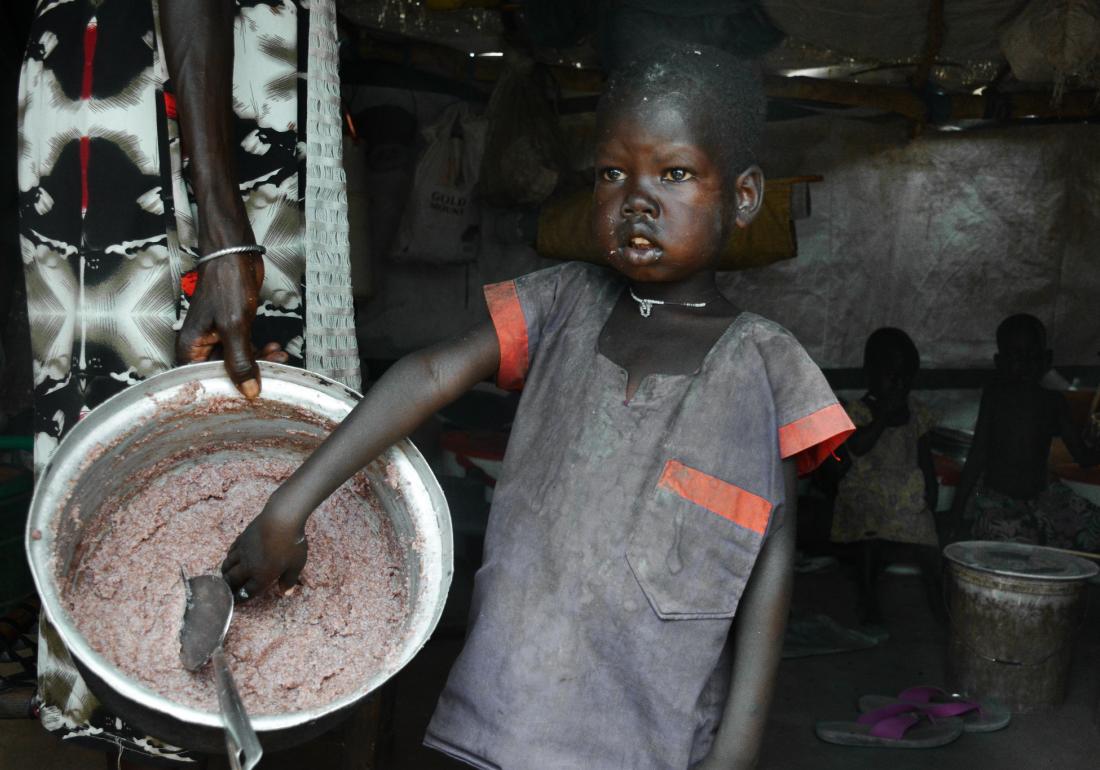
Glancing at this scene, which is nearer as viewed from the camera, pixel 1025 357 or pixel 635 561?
pixel 635 561

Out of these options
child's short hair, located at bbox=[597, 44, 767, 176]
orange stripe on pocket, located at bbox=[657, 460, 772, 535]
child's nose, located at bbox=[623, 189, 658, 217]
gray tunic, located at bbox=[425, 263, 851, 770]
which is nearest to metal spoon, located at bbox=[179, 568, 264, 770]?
gray tunic, located at bbox=[425, 263, 851, 770]

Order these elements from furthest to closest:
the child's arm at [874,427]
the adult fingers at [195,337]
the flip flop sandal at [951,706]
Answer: the child's arm at [874,427] → the flip flop sandal at [951,706] → the adult fingers at [195,337]

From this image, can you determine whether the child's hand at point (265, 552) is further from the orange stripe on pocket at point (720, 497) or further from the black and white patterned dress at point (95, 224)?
the orange stripe on pocket at point (720, 497)

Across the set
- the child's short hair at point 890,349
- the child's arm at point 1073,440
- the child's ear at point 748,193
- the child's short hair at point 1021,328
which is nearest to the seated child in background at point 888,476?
the child's short hair at point 890,349

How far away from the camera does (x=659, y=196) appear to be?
55.1 inches

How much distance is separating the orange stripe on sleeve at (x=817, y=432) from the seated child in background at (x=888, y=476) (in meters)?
2.84

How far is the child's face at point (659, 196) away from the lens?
1401 millimetres

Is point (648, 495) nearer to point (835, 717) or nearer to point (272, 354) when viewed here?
point (272, 354)

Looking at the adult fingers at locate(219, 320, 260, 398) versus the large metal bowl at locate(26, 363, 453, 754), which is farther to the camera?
the adult fingers at locate(219, 320, 260, 398)

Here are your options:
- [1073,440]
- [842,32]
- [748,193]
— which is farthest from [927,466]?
[748,193]

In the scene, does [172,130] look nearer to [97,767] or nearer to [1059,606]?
[97,767]

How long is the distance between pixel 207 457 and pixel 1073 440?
3931 millimetres

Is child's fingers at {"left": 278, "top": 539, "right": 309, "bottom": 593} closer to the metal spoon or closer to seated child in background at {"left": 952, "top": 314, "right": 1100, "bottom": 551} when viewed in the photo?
the metal spoon

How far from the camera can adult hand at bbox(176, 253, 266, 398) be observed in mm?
1434
